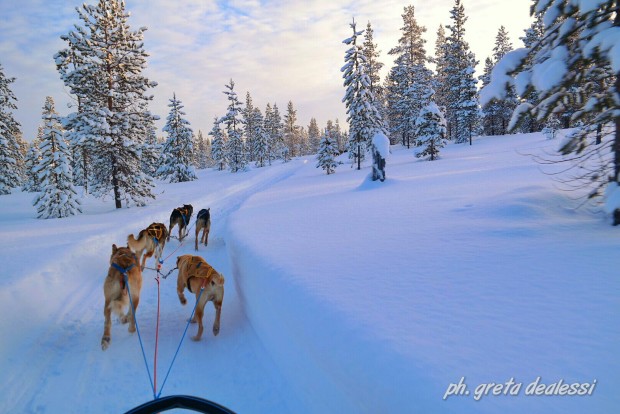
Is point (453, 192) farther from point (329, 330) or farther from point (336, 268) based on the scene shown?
point (329, 330)

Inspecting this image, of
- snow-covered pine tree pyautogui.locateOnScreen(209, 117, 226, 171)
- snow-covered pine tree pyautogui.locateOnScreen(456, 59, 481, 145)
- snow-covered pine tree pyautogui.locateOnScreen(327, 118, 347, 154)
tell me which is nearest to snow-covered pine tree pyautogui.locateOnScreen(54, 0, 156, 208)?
snow-covered pine tree pyautogui.locateOnScreen(456, 59, 481, 145)

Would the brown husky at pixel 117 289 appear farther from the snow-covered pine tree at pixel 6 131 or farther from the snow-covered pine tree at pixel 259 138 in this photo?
the snow-covered pine tree at pixel 259 138

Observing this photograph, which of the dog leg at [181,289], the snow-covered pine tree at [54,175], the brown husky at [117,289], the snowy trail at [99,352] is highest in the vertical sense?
the snow-covered pine tree at [54,175]

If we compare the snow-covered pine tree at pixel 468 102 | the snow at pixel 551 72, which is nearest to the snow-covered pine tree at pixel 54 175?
the snow at pixel 551 72

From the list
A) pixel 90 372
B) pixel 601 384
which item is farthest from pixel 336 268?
pixel 90 372

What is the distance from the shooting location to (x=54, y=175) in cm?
1647

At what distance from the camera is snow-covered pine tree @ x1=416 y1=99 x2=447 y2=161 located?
→ 1179 inches

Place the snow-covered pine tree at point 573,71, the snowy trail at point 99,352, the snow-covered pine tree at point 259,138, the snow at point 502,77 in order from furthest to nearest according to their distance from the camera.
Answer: the snow-covered pine tree at point 259,138, the snow at point 502,77, the snow-covered pine tree at point 573,71, the snowy trail at point 99,352

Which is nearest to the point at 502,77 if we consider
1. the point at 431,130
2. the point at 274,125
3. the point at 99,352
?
the point at 99,352

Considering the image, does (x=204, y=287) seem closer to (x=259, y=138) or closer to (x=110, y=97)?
(x=110, y=97)

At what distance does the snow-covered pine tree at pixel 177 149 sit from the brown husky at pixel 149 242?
119 feet

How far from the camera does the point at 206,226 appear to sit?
9930mm

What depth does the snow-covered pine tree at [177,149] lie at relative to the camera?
4225cm

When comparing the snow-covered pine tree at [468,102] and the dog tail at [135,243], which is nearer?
the dog tail at [135,243]
